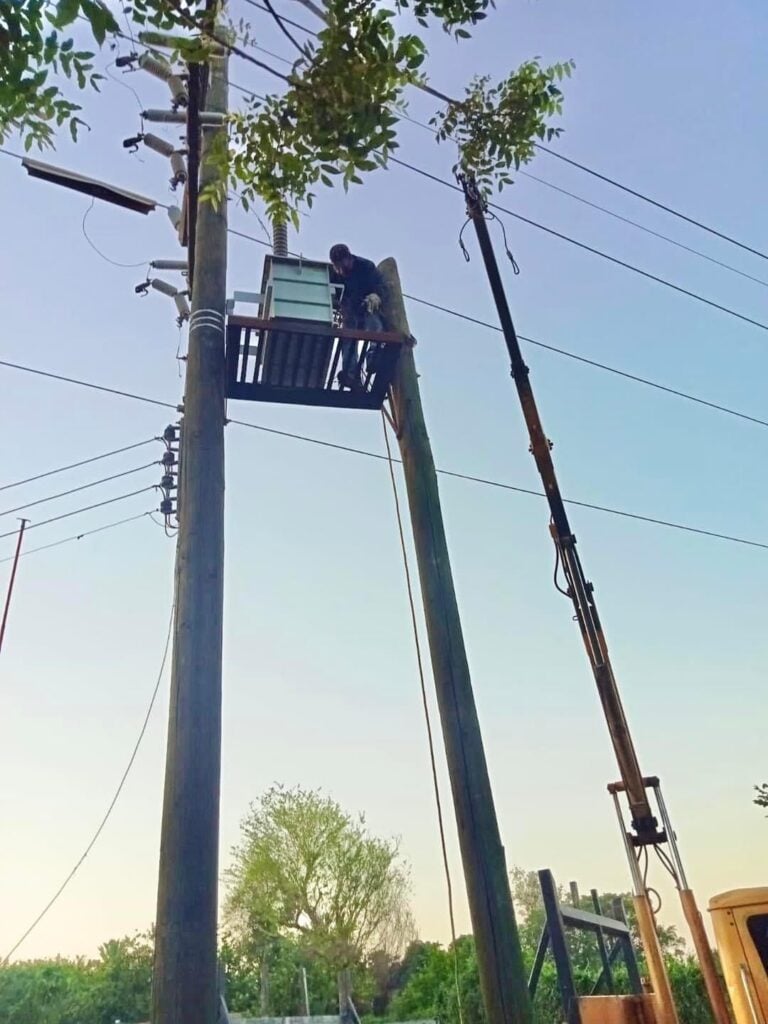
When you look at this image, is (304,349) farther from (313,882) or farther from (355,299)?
(313,882)

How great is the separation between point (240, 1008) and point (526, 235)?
2304cm

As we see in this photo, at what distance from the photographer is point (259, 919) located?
22719 mm

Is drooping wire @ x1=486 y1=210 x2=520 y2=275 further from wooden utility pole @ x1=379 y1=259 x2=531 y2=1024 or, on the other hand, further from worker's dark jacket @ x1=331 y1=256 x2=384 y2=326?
wooden utility pole @ x1=379 y1=259 x2=531 y2=1024

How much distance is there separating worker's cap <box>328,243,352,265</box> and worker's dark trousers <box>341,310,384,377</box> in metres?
0.47

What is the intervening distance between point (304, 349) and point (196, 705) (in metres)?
2.42

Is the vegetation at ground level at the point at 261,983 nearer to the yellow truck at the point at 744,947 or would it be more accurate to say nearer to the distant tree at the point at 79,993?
the distant tree at the point at 79,993

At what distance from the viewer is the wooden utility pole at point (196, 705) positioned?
2.14 m

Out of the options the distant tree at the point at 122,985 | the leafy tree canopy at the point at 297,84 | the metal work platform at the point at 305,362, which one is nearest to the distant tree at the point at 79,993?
the distant tree at the point at 122,985

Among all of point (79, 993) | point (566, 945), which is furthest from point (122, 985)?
point (566, 945)

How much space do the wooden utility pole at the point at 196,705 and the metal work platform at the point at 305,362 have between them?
469 millimetres

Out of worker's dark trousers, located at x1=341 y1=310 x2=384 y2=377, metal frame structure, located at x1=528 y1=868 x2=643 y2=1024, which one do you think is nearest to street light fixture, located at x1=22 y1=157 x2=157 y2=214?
worker's dark trousers, located at x1=341 y1=310 x2=384 y2=377

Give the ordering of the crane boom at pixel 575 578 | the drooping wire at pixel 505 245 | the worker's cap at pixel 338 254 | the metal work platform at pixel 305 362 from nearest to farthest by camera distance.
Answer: the crane boom at pixel 575 578, the metal work platform at pixel 305 362, the worker's cap at pixel 338 254, the drooping wire at pixel 505 245

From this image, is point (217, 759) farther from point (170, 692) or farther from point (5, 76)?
point (5, 76)

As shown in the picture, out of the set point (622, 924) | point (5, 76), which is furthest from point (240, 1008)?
point (5, 76)
